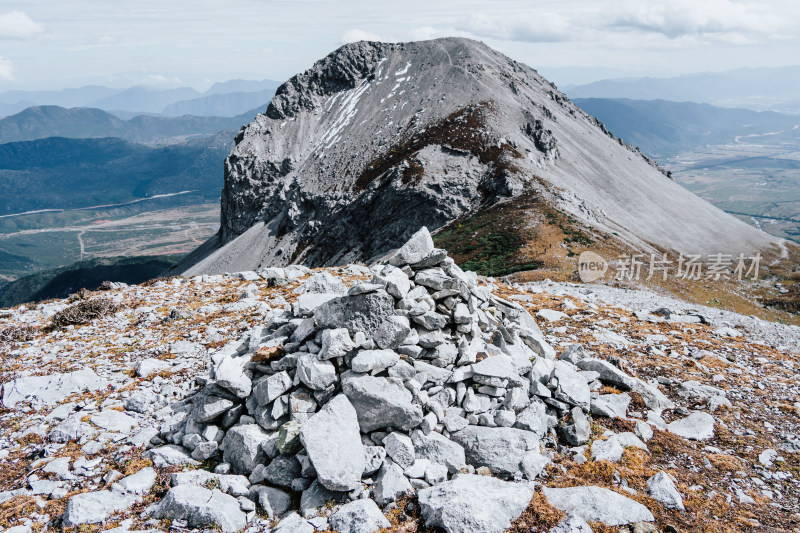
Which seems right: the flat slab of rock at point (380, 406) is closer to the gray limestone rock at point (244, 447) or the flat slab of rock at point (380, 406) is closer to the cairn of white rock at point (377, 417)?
the cairn of white rock at point (377, 417)

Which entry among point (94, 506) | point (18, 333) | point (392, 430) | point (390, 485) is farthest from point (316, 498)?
point (18, 333)

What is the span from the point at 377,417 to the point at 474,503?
10.3 ft

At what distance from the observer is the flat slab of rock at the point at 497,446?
10.6 metres

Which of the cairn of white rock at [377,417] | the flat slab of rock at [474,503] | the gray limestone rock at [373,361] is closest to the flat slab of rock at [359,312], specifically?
the cairn of white rock at [377,417]

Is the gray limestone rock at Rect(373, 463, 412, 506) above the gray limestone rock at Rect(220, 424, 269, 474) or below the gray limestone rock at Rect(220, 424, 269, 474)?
below

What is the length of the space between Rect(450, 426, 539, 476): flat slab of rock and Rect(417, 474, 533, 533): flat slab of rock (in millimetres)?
719

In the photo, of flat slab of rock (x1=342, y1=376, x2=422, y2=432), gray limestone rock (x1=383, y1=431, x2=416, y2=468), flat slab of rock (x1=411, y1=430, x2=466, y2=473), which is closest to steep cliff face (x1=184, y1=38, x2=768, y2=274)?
flat slab of rock (x1=411, y1=430, x2=466, y2=473)

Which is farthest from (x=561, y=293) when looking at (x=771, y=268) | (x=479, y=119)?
(x=479, y=119)

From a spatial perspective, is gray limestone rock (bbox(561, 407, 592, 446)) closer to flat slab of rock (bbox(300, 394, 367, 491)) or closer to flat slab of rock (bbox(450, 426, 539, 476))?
flat slab of rock (bbox(450, 426, 539, 476))

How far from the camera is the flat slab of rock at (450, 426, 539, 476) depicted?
10.6 m

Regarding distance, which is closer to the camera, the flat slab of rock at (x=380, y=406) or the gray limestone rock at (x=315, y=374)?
the flat slab of rock at (x=380, y=406)

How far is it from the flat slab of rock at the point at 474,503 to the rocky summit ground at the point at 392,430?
42mm

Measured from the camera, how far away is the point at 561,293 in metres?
30.4

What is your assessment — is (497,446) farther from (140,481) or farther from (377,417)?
(140,481)
